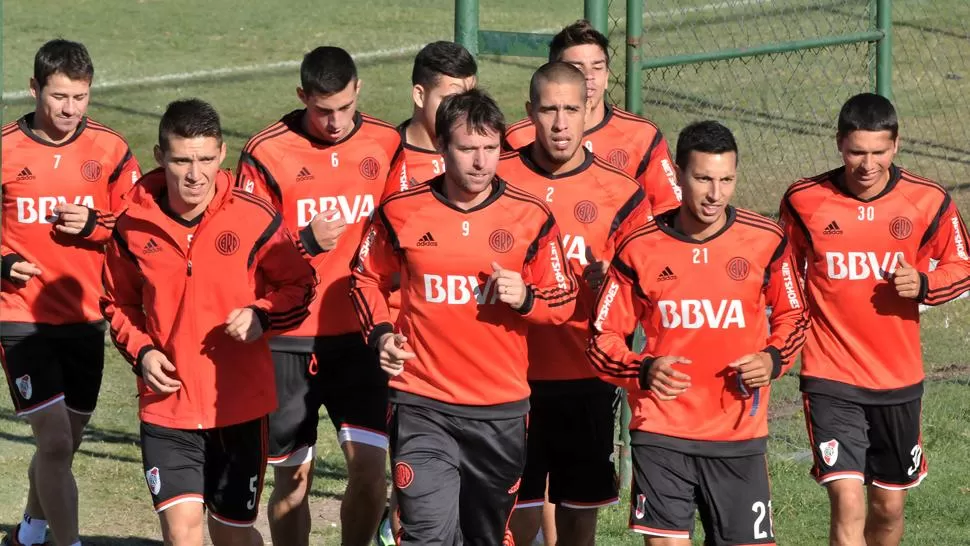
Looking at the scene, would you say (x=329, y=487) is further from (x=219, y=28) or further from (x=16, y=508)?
(x=219, y=28)

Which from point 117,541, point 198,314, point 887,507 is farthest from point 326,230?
point 887,507

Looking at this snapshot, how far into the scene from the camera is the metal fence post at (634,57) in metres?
8.73

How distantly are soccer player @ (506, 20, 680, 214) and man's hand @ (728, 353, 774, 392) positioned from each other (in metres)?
1.36

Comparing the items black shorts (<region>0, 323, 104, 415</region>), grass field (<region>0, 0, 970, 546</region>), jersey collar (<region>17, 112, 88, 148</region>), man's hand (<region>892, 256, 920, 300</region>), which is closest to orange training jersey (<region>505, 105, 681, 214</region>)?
man's hand (<region>892, 256, 920, 300</region>)

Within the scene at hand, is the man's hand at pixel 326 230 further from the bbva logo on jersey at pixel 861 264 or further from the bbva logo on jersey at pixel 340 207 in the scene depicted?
the bbva logo on jersey at pixel 861 264

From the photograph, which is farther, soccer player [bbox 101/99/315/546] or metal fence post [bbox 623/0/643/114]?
metal fence post [bbox 623/0/643/114]

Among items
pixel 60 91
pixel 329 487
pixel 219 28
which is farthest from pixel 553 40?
pixel 219 28

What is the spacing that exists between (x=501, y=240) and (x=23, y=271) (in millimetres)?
2662

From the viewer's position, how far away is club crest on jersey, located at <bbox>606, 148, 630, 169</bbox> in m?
7.63

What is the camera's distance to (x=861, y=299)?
7.37m

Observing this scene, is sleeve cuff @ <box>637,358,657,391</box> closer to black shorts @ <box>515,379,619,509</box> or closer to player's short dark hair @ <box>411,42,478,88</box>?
black shorts @ <box>515,379,619,509</box>

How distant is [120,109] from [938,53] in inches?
445

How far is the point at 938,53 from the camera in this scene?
21641 millimetres

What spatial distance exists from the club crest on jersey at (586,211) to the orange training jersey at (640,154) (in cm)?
52
